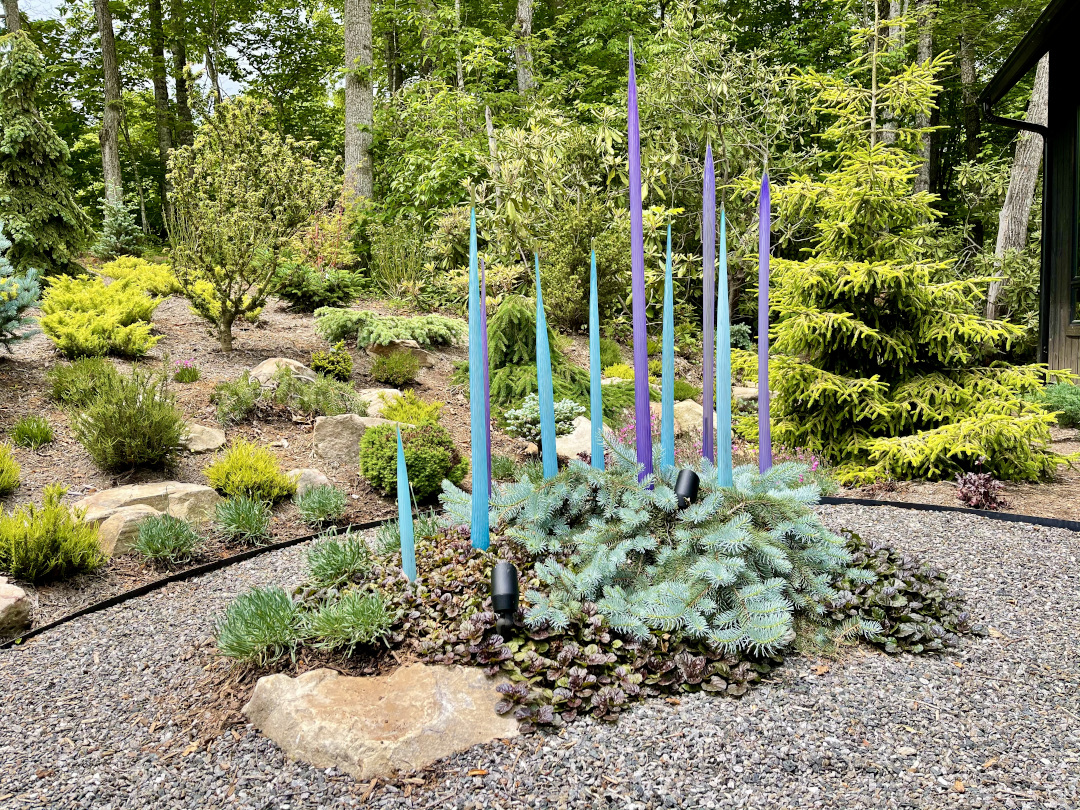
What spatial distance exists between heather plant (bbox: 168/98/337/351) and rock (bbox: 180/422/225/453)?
84.4 inches

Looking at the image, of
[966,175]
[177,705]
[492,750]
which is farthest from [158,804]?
[966,175]

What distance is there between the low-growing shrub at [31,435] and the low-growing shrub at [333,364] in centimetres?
243

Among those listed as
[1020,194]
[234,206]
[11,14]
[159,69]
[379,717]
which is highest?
[11,14]

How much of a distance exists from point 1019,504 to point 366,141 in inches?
450

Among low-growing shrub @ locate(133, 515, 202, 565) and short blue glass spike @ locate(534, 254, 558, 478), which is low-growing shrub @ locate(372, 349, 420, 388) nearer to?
low-growing shrub @ locate(133, 515, 202, 565)

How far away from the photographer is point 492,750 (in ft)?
7.14

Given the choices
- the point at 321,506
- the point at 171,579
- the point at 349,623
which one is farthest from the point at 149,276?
the point at 349,623

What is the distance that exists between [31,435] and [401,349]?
3566mm

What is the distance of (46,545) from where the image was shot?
12.1 ft

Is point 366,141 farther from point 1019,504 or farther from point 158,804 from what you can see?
point 158,804

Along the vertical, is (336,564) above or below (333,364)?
below

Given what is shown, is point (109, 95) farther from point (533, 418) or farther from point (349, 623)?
point (349, 623)

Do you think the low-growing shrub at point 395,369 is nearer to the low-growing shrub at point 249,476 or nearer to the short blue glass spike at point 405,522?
the low-growing shrub at point 249,476

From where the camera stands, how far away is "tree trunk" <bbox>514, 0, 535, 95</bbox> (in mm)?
12914
